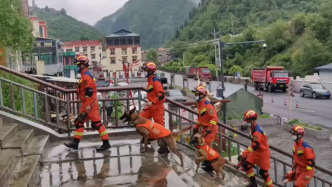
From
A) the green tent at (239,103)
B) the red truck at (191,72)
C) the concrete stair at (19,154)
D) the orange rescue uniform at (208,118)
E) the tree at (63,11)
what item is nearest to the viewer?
the concrete stair at (19,154)

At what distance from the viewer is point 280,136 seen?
20.6 metres

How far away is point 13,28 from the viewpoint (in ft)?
32.7

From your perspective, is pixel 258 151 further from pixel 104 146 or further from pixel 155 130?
pixel 104 146

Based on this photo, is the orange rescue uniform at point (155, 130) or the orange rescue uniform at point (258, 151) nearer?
the orange rescue uniform at point (155, 130)

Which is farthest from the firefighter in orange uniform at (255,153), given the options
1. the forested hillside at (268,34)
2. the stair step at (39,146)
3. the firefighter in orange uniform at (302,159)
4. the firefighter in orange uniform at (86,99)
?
the forested hillside at (268,34)

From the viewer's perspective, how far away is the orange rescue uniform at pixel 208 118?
715 centimetres

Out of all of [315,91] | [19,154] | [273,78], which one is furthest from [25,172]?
[273,78]

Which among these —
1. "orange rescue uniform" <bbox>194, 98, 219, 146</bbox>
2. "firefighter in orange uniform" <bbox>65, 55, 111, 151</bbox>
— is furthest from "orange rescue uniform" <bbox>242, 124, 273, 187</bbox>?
"firefighter in orange uniform" <bbox>65, 55, 111, 151</bbox>

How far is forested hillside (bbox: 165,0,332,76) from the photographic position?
51.6 m

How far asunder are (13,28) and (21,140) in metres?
4.53

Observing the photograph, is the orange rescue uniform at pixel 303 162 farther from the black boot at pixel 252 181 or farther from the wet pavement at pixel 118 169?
the wet pavement at pixel 118 169

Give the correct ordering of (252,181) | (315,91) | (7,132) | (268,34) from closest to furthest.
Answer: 1. (7,132)
2. (252,181)
3. (315,91)
4. (268,34)

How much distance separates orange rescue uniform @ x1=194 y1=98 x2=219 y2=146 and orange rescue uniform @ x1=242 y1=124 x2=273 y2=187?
2.37 ft

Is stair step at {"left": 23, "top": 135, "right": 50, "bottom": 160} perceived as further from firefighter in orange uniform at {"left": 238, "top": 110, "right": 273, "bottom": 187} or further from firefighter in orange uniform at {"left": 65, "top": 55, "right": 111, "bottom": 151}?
firefighter in orange uniform at {"left": 238, "top": 110, "right": 273, "bottom": 187}
